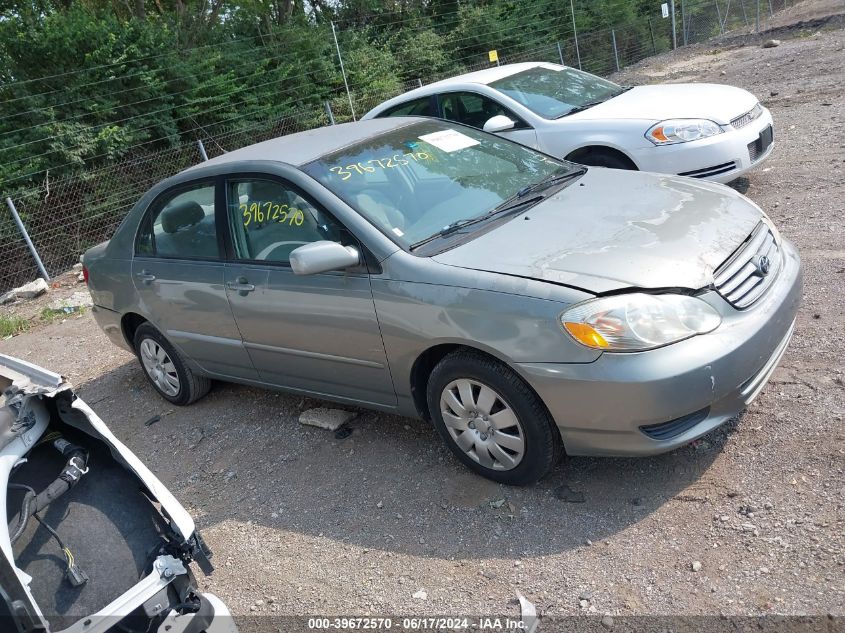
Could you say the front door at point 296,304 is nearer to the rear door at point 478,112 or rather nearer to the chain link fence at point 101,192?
the rear door at point 478,112

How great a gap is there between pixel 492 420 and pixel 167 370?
2967 mm

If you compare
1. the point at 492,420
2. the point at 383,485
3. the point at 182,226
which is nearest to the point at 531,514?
the point at 492,420

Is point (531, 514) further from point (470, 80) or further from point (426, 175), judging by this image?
point (470, 80)

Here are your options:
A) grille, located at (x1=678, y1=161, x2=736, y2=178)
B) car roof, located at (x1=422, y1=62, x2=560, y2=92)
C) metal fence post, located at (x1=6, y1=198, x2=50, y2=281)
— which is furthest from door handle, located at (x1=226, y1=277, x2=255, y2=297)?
metal fence post, located at (x1=6, y1=198, x2=50, y2=281)

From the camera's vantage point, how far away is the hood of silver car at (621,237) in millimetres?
3189

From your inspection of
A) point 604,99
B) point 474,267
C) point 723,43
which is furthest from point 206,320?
point 723,43

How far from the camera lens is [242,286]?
4.33m

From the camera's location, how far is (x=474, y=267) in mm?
3412

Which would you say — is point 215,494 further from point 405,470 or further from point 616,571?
point 616,571

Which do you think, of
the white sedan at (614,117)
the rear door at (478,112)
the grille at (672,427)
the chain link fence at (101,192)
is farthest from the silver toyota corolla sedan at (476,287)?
the chain link fence at (101,192)

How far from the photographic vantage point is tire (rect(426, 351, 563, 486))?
129 inches

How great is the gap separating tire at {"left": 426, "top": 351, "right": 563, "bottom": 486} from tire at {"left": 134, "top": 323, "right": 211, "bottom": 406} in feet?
7.52

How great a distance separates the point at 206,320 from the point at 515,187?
2.14 m

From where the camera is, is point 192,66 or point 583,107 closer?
point 583,107
